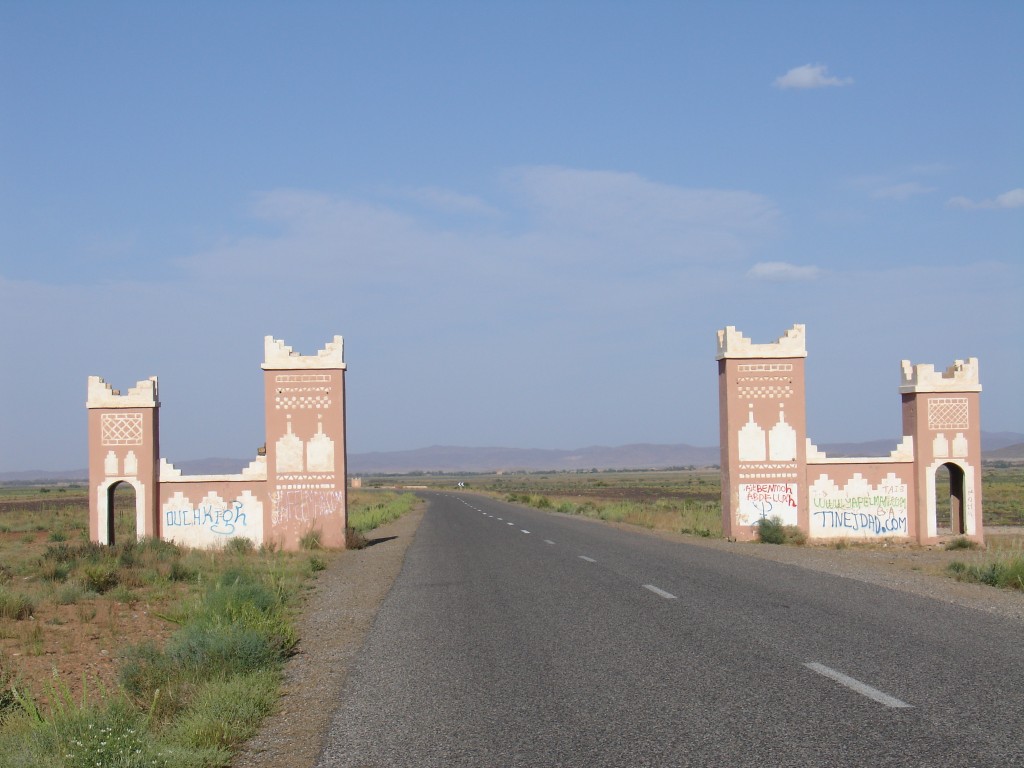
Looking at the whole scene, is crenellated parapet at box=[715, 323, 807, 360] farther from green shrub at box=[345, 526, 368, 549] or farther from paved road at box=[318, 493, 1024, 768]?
paved road at box=[318, 493, 1024, 768]

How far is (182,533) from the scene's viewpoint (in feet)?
96.9

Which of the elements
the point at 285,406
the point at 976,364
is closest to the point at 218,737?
the point at 285,406

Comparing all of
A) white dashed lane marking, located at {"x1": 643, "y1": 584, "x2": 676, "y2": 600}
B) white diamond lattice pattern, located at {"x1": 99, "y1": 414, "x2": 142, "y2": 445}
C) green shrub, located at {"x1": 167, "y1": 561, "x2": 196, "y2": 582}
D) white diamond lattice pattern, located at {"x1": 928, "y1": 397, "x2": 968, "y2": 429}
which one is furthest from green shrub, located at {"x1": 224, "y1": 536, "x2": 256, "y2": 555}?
white diamond lattice pattern, located at {"x1": 928, "y1": 397, "x2": 968, "y2": 429}

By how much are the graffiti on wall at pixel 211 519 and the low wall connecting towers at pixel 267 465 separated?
29mm

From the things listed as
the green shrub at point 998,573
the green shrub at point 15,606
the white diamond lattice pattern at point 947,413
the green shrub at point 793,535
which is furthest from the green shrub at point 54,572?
the white diamond lattice pattern at point 947,413

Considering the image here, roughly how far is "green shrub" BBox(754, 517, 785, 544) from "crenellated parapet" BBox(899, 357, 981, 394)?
5952 mm

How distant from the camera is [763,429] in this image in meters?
31.1

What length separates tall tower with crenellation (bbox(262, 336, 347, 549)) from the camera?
29.5 meters

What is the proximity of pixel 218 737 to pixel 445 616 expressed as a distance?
6420mm

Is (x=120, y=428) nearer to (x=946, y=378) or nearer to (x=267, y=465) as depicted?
(x=267, y=465)

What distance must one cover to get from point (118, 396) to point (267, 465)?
4.68 metres

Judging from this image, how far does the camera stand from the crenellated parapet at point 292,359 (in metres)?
29.5

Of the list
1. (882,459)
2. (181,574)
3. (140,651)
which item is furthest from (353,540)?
(140,651)

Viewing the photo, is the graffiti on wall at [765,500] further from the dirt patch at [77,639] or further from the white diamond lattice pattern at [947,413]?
the dirt patch at [77,639]
